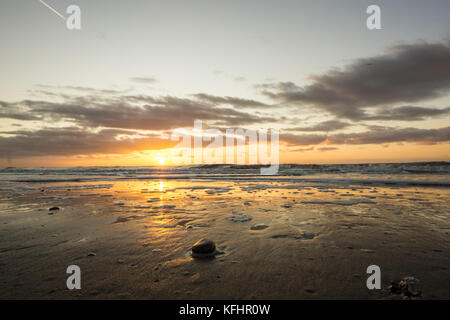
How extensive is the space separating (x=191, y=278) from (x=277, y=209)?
14.8ft

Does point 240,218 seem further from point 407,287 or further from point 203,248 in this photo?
point 407,287

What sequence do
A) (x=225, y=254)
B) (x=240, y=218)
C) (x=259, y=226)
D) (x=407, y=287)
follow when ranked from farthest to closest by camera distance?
(x=240, y=218), (x=259, y=226), (x=225, y=254), (x=407, y=287)

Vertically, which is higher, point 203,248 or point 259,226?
point 203,248

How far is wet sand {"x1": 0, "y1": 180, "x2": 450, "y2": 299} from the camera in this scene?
2361mm

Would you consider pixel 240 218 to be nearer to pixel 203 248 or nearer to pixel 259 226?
pixel 259 226

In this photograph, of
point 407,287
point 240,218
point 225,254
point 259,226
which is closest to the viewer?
point 407,287

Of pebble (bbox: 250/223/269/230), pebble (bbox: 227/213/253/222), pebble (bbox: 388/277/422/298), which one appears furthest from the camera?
pebble (bbox: 227/213/253/222)

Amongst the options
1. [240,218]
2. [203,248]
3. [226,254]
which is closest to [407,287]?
[226,254]

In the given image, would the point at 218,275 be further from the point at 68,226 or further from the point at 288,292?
the point at 68,226

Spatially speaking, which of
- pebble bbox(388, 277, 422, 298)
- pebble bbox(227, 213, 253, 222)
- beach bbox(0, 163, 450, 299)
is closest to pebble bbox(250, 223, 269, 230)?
beach bbox(0, 163, 450, 299)

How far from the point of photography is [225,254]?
3.36 m

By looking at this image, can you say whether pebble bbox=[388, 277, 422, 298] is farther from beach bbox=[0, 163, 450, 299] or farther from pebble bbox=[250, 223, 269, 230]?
pebble bbox=[250, 223, 269, 230]

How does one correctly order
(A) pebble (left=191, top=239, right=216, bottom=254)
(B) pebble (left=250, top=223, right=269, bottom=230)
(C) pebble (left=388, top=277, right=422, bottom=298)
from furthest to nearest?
(B) pebble (left=250, top=223, right=269, bottom=230) < (A) pebble (left=191, top=239, right=216, bottom=254) < (C) pebble (left=388, top=277, right=422, bottom=298)

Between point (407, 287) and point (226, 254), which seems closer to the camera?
point (407, 287)
